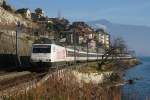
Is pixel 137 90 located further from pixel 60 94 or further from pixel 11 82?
pixel 60 94

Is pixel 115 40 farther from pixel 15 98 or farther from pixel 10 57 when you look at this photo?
pixel 15 98

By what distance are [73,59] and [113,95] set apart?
52.4 m

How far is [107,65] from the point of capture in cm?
10350

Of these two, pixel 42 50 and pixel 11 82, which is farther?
pixel 42 50

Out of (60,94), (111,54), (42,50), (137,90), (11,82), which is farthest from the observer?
(111,54)

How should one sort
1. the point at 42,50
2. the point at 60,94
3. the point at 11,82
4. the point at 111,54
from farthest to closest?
the point at 111,54 < the point at 42,50 < the point at 11,82 < the point at 60,94

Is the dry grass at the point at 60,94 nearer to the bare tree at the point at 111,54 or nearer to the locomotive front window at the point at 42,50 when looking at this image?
the locomotive front window at the point at 42,50

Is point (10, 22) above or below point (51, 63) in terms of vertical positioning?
above

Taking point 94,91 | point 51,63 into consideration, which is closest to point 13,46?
point 51,63

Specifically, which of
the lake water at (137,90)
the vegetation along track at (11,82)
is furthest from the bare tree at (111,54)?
the vegetation along track at (11,82)

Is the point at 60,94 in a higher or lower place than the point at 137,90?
higher

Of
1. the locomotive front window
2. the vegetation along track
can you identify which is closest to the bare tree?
the locomotive front window

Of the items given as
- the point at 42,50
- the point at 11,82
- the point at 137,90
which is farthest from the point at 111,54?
the point at 11,82

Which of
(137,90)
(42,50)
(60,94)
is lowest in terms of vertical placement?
(137,90)
